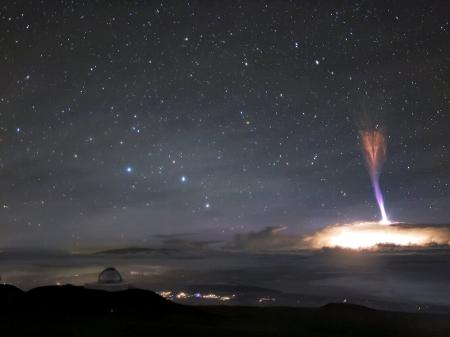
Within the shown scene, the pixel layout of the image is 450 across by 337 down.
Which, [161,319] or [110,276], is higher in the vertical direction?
[110,276]

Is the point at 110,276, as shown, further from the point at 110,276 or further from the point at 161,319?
the point at 161,319

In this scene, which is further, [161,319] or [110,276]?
[110,276]

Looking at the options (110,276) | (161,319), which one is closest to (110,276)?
(110,276)

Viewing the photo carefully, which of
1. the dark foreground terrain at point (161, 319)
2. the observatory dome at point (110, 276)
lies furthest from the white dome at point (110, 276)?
the dark foreground terrain at point (161, 319)

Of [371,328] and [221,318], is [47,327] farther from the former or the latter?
[371,328]

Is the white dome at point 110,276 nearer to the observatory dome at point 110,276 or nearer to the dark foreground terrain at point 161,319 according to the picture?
the observatory dome at point 110,276

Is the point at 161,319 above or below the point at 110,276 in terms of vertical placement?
below

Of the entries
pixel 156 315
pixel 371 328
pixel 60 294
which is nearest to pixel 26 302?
pixel 60 294
